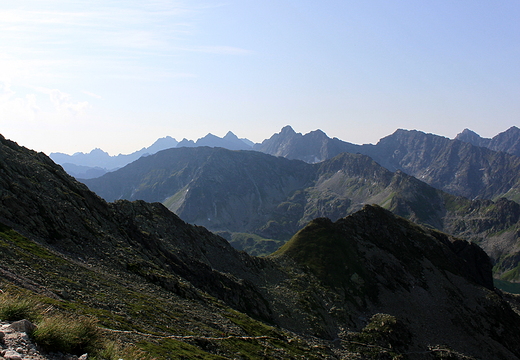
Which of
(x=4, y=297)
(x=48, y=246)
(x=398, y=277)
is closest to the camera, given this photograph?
(x=4, y=297)

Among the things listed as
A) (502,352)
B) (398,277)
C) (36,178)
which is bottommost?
(502,352)

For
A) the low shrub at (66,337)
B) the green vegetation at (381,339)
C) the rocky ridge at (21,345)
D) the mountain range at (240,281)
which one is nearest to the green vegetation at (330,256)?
the mountain range at (240,281)

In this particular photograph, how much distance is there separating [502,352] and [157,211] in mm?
118091

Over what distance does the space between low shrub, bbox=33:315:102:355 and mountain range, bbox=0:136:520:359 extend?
25.0 feet

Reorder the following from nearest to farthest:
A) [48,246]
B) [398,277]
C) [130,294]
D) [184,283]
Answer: [130,294], [48,246], [184,283], [398,277]

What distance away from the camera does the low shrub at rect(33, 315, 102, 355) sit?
15266 mm

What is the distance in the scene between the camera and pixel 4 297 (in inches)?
719

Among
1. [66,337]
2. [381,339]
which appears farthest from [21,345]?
[381,339]

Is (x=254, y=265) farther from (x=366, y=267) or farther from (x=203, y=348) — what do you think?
(x=203, y=348)

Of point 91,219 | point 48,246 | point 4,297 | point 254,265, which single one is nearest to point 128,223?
point 91,219

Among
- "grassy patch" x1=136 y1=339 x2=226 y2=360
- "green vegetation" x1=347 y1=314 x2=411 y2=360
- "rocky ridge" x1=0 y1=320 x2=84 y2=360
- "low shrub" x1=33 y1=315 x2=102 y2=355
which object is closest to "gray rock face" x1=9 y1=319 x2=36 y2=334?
"rocky ridge" x1=0 y1=320 x2=84 y2=360

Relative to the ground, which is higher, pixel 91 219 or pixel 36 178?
pixel 36 178

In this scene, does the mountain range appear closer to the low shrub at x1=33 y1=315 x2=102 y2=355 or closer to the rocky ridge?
the low shrub at x1=33 y1=315 x2=102 y2=355

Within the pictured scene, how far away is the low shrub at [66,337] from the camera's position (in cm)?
1527
